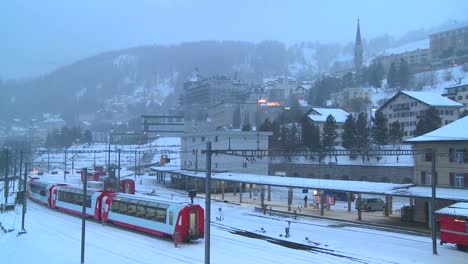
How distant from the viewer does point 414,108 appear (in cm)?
8356

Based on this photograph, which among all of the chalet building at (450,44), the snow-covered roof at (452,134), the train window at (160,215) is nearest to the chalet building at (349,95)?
the chalet building at (450,44)

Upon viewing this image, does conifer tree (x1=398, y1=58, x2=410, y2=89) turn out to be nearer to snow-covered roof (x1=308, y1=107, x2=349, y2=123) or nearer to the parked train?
snow-covered roof (x1=308, y1=107, x2=349, y2=123)

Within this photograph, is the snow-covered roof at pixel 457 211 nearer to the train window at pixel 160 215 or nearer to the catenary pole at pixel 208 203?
the catenary pole at pixel 208 203

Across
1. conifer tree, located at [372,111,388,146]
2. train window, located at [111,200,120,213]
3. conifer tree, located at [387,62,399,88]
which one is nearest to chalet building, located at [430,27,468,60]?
conifer tree, located at [387,62,399,88]

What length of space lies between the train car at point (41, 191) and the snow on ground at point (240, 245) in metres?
8.53

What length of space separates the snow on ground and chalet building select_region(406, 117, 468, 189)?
8.19 meters

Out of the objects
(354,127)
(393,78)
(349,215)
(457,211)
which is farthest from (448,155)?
(393,78)

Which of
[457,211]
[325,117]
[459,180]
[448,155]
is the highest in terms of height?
[325,117]

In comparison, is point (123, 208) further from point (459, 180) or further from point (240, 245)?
point (459, 180)

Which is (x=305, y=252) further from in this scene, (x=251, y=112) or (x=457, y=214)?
(x=251, y=112)

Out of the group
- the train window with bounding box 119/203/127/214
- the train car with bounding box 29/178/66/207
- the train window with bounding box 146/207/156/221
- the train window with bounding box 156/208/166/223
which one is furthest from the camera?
the train car with bounding box 29/178/66/207

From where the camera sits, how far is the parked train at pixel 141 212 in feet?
78.9

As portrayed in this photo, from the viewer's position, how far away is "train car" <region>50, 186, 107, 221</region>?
32.3 meters

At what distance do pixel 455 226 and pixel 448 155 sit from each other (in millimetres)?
11523
